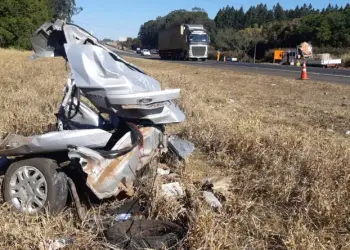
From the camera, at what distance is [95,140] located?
3982 mm

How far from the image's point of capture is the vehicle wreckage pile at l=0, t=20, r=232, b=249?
3.51 meters

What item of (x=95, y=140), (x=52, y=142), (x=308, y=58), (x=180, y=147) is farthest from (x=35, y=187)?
(x=308, y=58)

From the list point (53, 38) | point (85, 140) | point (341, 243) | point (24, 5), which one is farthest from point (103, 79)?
point (24, 5)

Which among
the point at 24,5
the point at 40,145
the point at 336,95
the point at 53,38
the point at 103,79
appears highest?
the point at 24,5

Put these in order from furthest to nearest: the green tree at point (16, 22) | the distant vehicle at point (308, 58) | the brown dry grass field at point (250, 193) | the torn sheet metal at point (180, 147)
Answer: the green tree at point (16, 22) → the distant vehicle at point (308, 58) → the torn sheet metal at point (180, 147) → the brown dry grass field at point (250, 193)

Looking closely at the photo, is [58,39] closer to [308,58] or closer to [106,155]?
[106,155]

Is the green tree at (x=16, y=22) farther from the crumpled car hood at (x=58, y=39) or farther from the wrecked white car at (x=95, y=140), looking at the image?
the wrecked white car at (x=95, y=140)

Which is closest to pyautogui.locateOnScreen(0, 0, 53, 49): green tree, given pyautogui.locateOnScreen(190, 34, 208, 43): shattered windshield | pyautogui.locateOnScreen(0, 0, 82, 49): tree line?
pyautogui.locateOnScreen(0, 0, 82, 49): tree line

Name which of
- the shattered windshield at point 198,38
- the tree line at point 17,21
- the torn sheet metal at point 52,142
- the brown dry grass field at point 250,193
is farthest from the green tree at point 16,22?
the torn sheet metal at point 52,142

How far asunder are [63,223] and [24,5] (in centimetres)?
7139

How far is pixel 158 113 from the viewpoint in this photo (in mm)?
4043

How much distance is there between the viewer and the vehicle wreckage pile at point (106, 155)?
3.51 m

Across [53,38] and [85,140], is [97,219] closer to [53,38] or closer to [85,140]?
[85,140]

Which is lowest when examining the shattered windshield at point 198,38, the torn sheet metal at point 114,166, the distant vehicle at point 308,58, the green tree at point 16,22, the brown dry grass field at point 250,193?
the distant vehicle at point 308,58
